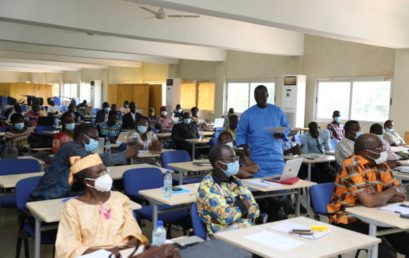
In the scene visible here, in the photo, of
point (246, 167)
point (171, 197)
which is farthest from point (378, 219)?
point (171, 197)

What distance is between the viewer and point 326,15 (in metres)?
7.28

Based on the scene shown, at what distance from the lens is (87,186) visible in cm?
274

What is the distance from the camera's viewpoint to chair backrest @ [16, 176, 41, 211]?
3.73 metres

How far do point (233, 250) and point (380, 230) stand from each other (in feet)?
4.79

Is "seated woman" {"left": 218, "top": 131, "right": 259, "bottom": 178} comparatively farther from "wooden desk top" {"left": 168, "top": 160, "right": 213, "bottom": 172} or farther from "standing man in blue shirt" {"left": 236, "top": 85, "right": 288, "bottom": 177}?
"wooden desk top" {"left": 168, "top": 160, "right": 213, "bottom": 172}

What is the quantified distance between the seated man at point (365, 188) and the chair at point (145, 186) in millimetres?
1452

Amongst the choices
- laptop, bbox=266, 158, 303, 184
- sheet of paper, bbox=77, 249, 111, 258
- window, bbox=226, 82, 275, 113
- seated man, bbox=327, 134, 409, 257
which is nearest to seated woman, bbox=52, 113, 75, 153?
laptop, bbox=266, 158, 303, 184

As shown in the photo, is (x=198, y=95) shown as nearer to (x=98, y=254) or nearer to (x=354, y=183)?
(x=354, y=183)

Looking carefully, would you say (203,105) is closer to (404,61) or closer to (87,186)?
(404,61)

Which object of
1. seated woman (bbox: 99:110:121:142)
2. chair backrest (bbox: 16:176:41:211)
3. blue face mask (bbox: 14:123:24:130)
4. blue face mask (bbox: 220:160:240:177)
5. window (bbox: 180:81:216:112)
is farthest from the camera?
window (bbox: 180:81:216:112)

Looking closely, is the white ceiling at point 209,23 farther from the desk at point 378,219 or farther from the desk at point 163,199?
the desk at point 378,219

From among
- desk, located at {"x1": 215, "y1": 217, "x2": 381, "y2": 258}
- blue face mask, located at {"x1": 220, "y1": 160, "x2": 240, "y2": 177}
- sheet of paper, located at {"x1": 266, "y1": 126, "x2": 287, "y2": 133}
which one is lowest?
desk, located at {"x1": 215, "y1": 217, "x2": 381, "y2": 258}

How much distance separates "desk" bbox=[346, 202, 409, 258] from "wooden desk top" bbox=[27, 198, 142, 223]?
1.71 m

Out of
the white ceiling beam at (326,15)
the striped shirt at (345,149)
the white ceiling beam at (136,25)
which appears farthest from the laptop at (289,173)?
the white ceiling beam at (136,25)
